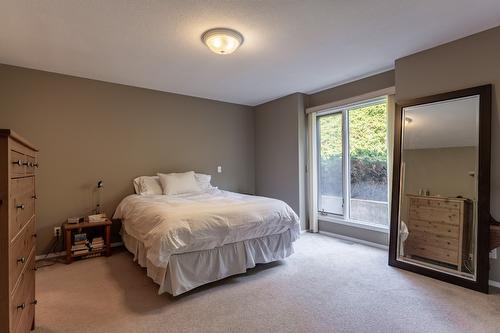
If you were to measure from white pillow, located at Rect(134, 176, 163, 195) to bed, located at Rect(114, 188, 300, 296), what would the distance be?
0.53 meters

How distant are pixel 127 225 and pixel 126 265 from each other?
0.47 meters

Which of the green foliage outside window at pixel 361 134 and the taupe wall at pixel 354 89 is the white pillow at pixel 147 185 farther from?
the taupe wall at pixel 354 89

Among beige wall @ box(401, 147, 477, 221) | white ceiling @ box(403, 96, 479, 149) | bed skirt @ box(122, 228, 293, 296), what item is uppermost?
white ceiling @ box(403, 96, 479, 149)

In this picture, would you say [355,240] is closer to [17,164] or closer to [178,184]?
[178,184]

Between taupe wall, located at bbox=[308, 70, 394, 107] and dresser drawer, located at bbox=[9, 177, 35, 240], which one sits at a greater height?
taupe wall, located at bbox=[308, 70, 394, 107]

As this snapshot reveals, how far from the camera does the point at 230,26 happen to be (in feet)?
7.49

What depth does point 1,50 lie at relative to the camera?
8.83ft

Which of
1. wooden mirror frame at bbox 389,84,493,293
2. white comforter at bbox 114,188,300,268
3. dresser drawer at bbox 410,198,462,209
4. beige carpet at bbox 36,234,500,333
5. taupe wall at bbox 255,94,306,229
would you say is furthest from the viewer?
taupe wall at bbox 255,94,306,229

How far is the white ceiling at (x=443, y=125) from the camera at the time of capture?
98.0 inches

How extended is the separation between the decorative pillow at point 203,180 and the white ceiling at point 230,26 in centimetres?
155

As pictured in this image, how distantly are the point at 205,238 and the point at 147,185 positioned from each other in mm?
1816

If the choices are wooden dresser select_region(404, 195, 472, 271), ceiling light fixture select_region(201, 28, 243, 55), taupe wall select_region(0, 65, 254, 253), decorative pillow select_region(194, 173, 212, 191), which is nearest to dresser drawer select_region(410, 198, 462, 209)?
wooden dresser select_region(404, 195, 472, 271)

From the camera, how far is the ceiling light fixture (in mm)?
2318

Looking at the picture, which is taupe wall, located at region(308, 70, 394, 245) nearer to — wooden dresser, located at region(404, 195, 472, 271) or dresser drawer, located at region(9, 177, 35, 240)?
wooden dresser, located at region(404, 195, 472, 271)
